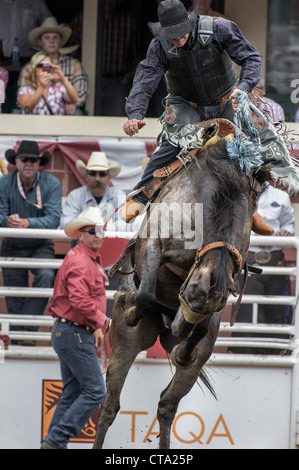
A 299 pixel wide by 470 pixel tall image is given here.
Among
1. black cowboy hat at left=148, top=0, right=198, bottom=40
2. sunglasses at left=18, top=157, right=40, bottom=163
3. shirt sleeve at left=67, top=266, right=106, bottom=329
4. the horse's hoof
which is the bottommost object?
shirt sleeve at left=67, top=266, right=106, bottom=329

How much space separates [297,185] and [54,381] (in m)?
3.32

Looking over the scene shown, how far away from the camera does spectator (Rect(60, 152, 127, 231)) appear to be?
346 inches

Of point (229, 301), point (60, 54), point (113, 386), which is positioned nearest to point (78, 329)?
point (113, 386)

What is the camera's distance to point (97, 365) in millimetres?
7574

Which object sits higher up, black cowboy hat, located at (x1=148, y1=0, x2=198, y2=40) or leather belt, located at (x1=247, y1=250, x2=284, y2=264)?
black cowboy hat, located at (x1=148, y1=0, x2=198, y2=40)

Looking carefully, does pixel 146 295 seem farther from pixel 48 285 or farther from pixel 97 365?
pixel 48 285

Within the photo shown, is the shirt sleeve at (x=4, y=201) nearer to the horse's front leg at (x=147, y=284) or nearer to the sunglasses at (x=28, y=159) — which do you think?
the sunglasses at (x=28, y=159)

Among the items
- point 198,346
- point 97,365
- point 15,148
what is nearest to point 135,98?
point 198,346

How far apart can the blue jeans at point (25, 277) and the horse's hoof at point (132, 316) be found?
2642 millimetres

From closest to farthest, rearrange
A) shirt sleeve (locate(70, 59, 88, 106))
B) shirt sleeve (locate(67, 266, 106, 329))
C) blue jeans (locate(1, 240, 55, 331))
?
shirt sleeve (locate(67, 266, 106, 329)) → blue jeans (locate(1, 240, 55, 331)) → shirt sleeve (locate(70, 59, 88, 106))

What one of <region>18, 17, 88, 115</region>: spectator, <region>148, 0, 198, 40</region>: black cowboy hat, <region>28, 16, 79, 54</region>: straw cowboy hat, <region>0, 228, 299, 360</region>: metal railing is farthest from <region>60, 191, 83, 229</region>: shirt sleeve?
<region>148, 0, 198, 40</region>: black cowboy hat

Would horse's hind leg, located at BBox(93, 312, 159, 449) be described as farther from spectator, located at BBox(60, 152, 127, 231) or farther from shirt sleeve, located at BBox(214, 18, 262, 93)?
spectator, located at BBox(60, 152, 127, 231)

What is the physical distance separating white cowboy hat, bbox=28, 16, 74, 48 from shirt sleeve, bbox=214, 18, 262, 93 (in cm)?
496

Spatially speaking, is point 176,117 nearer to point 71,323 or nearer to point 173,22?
point 173,22
